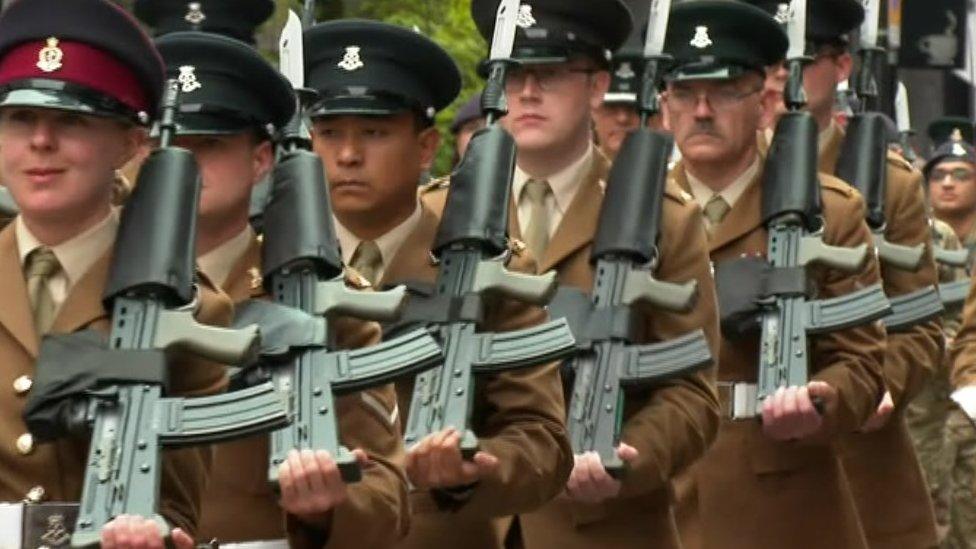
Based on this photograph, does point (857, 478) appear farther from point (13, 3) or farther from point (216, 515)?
point (13, 3)

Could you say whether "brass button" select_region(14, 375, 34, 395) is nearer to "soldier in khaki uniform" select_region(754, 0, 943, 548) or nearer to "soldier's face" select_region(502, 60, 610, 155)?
"soldier's face" select_region(502, 60, 610, 155)

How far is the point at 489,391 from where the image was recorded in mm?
9539

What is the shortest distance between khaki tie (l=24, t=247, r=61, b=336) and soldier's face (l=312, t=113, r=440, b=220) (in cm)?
183

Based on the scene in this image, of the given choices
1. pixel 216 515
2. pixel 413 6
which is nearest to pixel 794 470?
pixel 216 515

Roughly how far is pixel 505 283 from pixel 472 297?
10 centimetres

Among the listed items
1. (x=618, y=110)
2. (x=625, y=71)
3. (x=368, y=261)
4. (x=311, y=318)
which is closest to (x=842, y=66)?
(x=618, y=110)

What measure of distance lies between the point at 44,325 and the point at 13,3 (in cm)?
77

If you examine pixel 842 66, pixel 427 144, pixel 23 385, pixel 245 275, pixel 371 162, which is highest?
pixel 842 66

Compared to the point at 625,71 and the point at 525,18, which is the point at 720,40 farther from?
the point at 625,71

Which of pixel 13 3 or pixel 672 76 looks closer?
pixel 13 3

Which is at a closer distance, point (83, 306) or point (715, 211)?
point (83, 306)

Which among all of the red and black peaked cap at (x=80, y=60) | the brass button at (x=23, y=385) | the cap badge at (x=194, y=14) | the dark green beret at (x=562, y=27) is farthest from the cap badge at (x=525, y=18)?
the brass button at (x=23, y=385)

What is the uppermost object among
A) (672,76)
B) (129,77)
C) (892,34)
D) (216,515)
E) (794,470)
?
(892,34)

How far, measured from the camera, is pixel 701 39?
1213 centimetres
